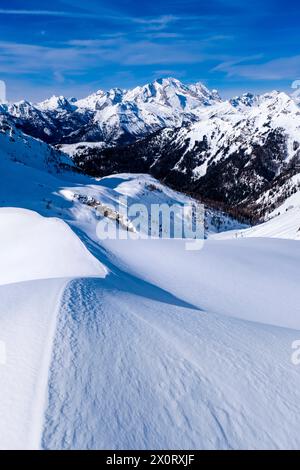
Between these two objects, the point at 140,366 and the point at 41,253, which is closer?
the point at 140,366

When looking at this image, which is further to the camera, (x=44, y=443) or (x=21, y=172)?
(x=21, y=172)

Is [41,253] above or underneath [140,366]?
above

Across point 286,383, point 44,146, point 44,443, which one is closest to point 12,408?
point 44,443

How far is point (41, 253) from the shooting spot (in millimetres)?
22406

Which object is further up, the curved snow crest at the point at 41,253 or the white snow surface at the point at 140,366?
the curved snow crest at the point at 41,253

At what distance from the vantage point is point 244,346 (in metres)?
11.0

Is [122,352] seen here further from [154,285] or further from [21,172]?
[21,172]

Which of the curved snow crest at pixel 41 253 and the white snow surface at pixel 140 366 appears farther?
the curved snow crest at pixel 41 253

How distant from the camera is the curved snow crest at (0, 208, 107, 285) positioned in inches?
727

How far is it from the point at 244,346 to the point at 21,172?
293 feet

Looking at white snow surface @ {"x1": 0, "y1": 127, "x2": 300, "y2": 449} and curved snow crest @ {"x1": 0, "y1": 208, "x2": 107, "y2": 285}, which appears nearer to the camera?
white snow surface @ {"x1": 0, "y1": 127, "x2": 300, "y2": 449}

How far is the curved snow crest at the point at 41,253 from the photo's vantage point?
60.5ft

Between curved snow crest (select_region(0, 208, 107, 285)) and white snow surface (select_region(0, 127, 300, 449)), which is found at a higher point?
curved snow crest (select_region(0, 208, 107, 285))
